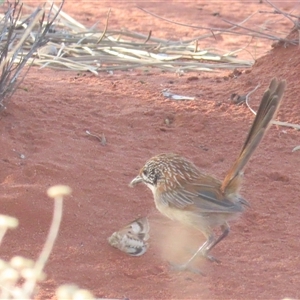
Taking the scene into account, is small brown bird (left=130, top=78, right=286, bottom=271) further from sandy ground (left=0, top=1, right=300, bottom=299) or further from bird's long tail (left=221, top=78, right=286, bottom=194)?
sandy ground (left=0, top=1, right=300, bottom=299)

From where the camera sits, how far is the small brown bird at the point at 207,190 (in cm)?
467

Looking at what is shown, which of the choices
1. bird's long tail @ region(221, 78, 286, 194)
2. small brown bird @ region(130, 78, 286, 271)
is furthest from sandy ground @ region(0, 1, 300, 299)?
bird's long tail @ region(221, 78, 286, 194)

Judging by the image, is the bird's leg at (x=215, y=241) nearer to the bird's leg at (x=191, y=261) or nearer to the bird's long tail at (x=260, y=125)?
the bird's leg at (x=191, y=261)

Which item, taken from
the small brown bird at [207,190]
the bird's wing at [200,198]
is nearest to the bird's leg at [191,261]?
the small brown bird at [207,190]

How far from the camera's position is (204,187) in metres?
4.86

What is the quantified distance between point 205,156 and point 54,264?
7.54 feet

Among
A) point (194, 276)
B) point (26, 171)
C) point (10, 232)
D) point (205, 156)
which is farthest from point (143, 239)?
point (205, 156)

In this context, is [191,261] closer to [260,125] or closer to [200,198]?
[200,198]

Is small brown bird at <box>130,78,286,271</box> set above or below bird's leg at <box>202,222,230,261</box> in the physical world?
above

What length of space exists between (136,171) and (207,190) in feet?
4.36

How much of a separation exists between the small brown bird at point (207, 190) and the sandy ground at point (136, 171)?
1.03 feet

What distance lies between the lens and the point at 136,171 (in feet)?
19.9

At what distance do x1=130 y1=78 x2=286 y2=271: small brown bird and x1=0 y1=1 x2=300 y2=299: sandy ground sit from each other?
0.31 meters

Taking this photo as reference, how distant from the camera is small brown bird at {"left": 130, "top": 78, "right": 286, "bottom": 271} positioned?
4.67 meters
